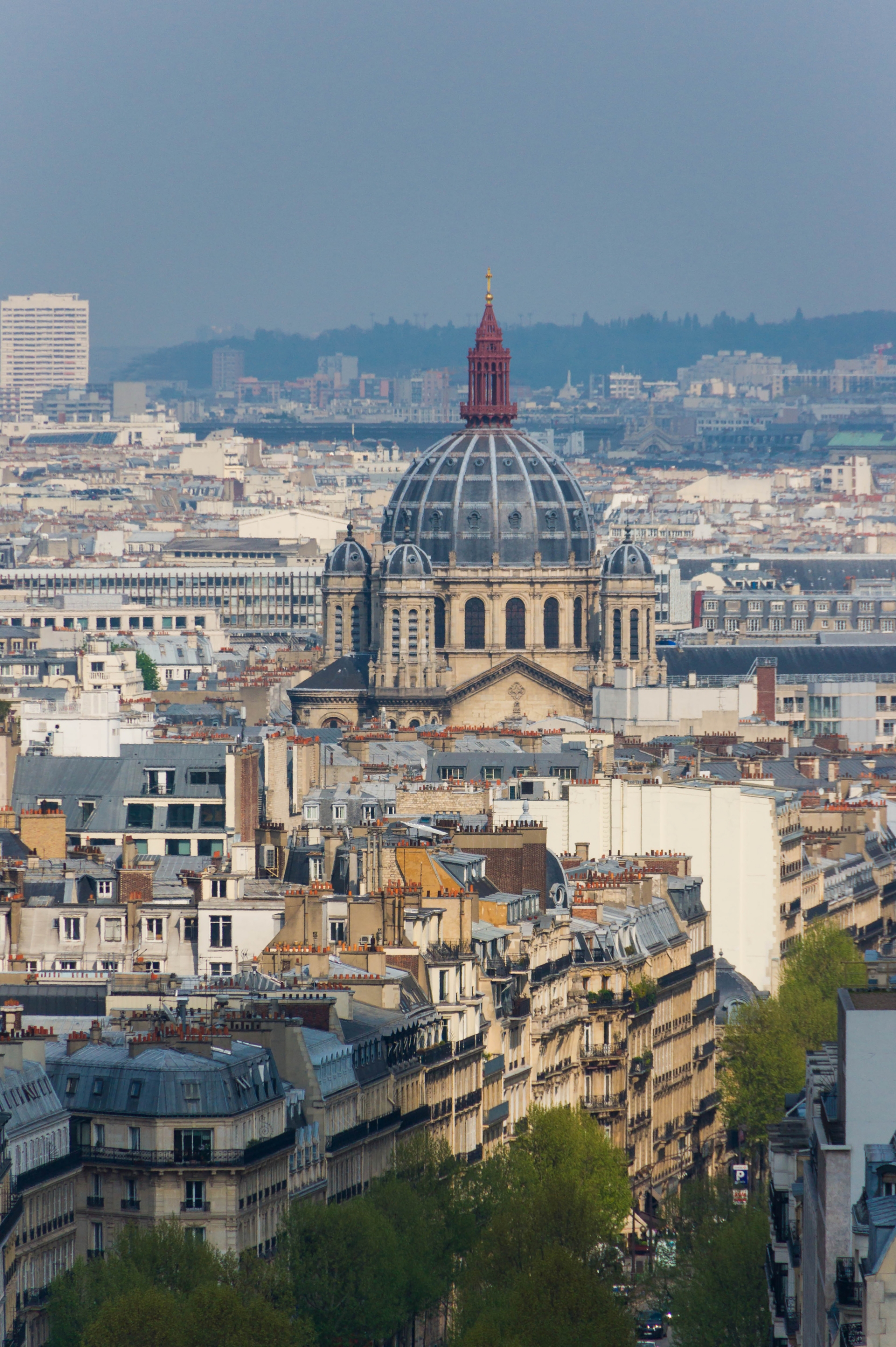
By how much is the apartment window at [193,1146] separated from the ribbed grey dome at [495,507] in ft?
401

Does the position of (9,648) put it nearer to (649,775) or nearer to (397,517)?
(397,517)

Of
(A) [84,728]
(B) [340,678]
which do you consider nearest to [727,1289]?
(A) [84,728]

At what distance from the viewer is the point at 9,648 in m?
188

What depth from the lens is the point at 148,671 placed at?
16738cm

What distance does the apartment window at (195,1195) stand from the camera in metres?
58.0

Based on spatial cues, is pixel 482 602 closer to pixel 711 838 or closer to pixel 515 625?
pixel 515 625

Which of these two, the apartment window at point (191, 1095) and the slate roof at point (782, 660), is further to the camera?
the slate roof at point (782, 660)

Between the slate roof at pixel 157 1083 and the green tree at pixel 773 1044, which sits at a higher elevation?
the slate roof at pixel 157 1083

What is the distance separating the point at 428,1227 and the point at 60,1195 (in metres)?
5.64

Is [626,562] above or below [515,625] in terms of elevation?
above

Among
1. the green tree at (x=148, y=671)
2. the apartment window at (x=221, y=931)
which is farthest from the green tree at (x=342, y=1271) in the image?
the green tree at (x=148, y=671)

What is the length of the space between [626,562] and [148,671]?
832 inches

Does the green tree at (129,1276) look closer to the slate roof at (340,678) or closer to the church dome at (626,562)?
the slate roof at (340,678)

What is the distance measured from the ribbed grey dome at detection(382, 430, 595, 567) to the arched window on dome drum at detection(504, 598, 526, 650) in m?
1.73
